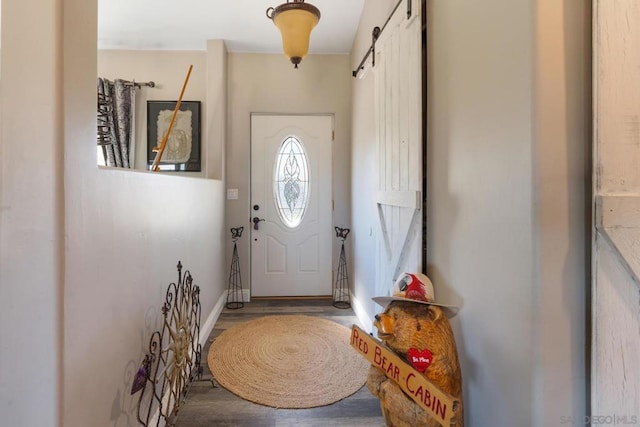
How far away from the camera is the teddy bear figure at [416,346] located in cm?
106

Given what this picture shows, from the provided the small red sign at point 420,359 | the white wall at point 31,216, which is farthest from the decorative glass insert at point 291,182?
the white wall at point 31,216

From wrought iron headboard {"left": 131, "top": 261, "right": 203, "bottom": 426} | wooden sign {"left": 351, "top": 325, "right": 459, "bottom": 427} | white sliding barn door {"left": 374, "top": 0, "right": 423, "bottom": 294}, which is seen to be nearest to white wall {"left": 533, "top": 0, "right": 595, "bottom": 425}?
wooden sign {"left": 351, "top": 325, "right": 459, "bottom": 427}

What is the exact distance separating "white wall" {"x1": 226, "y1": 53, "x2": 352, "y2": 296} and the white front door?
8 cm

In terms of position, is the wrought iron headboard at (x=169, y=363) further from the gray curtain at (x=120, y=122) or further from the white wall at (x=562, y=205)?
the gray curtain at (x=120, y=122)

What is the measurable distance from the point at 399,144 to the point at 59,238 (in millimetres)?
1514

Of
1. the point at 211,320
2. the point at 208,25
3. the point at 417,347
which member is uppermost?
the point at 208,25

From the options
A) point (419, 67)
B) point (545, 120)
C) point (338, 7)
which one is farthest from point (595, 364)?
point (338, 7)

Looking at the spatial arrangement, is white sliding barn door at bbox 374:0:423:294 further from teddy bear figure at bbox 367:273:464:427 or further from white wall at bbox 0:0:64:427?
white wall at bbox 0:0:64:427

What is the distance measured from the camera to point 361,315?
2955 mm

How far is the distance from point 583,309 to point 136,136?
154 inches

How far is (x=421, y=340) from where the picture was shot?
1.09 m

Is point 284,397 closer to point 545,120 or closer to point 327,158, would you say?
point 545,120

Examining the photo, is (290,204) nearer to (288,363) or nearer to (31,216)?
(288,363)

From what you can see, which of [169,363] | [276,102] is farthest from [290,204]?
[169,363]
